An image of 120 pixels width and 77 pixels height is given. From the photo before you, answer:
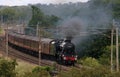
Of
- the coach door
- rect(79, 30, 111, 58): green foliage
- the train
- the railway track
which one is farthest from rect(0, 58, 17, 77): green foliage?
rect(79, 30, 111, 58): green foliage

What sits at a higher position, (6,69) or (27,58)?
(6,69)

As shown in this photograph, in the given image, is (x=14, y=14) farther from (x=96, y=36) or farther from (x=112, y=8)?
(x=96, y=36)

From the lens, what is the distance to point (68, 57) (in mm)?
41281

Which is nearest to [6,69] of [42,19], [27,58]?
[27,58]

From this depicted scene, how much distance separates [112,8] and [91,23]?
21.3ft

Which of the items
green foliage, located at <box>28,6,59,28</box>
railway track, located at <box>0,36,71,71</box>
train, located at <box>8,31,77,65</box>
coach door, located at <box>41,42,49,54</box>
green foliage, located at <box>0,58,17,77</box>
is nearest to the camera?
green foliage, located at <box>0,58,17,77</box>

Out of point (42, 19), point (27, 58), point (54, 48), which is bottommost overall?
point (27, 58)

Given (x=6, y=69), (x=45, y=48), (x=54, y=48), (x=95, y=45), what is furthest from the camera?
(x=95, y=45)

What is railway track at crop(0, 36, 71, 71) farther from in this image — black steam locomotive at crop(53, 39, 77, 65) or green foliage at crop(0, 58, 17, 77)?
green foliage at crop(0, 58, 17, 77)

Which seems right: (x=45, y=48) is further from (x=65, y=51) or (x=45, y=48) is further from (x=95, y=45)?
(x=95, y=45)

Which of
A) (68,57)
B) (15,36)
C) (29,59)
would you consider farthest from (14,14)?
(68,57)

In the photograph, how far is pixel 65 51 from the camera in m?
41.2

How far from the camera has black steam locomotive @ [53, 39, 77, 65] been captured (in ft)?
134

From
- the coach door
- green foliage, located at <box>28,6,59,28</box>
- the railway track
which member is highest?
green foliage, located at <box>28,6,59,28</box>
